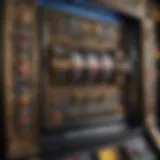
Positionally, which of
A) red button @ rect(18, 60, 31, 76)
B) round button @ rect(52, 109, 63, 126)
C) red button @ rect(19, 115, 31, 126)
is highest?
red button @ rect(18, 60, 31, 76)

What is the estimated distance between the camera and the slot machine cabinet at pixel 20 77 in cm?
173

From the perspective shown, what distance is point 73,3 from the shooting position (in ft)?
7.38

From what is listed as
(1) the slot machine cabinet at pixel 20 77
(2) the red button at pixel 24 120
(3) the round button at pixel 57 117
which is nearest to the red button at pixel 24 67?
(1) the slot machine cabinet at pixel 20 77

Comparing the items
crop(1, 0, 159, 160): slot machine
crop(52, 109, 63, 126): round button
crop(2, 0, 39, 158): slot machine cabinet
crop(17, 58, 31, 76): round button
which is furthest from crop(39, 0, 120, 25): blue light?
crop(52, 109, 63, 126): round button

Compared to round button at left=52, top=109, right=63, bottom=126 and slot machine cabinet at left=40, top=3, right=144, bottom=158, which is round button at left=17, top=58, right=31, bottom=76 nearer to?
slot machine cabinet at left=40, top=3, right=144, bottom=158

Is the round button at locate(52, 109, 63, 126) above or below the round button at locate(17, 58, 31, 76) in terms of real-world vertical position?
below

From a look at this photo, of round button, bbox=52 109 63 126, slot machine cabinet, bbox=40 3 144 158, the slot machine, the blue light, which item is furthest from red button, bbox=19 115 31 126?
the blue light

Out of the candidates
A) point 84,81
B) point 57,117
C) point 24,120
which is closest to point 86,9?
point 84,81

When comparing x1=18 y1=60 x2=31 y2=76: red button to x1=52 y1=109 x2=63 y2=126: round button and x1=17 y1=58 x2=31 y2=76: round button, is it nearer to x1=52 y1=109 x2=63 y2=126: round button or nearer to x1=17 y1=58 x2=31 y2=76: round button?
x1=17 y1=58 x2=31 y2=76: round button

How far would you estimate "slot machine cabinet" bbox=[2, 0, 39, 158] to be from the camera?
173cm

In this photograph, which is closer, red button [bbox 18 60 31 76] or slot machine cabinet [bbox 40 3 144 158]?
red button [bbox 18 60 31 76]

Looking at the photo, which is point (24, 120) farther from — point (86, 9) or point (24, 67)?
point (86, 9)

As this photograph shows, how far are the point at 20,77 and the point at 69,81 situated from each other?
1.68 feet

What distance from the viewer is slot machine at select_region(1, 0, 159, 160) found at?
5.86ft
